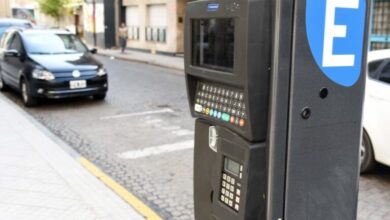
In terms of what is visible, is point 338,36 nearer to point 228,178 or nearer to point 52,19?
point 228,178

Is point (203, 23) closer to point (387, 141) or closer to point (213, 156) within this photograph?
point (213, 156)

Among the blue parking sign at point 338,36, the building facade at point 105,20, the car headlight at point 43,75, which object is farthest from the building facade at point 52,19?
the blue parking sign at point 338,36

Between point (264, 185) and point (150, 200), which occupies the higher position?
point (264, 185)

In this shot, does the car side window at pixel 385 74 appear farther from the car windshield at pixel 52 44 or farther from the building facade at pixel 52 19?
the building facade at pixel 52 19

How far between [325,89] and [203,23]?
23.8 inches

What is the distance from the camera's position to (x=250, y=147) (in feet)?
6.68

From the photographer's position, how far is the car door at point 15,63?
Result: 10.2 meters

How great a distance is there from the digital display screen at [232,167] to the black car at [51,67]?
788cm

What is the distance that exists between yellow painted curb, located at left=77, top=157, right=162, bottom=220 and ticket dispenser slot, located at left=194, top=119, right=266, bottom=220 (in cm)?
189

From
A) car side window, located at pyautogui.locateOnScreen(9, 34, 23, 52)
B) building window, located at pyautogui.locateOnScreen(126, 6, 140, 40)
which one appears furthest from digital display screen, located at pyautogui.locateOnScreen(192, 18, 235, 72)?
building window, located at pyautogui.locateOnScreen(126, 6, 140, 40)

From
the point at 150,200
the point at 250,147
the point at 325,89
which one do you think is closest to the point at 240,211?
the point at 250,147

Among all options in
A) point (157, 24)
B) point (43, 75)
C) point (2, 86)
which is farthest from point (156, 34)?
point (43, 75)

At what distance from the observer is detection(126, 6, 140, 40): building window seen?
26.8 meters

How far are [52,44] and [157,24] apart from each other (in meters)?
14.2
